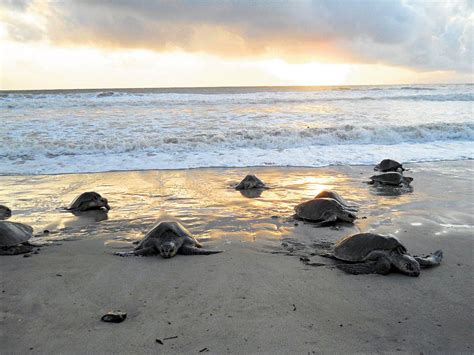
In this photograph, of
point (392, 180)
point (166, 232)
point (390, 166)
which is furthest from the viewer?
point (390, 166)

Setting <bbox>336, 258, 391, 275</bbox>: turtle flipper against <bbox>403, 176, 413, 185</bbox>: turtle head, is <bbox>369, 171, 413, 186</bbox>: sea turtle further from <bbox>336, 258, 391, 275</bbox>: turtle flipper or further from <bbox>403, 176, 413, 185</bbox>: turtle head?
<bbox>336, 258, 391, 275</bbox>: turtle flipper

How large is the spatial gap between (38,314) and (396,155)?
11.4 meters

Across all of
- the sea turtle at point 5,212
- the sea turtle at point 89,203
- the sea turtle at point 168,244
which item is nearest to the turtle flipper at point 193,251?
the sea turtle at point 168,244

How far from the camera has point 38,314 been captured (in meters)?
3.34

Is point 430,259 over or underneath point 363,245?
underneath

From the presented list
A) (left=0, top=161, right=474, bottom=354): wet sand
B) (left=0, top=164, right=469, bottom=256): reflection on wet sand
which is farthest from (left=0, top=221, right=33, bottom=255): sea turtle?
(left=0, top=164, right=469, bottom=256): reflection on wet sand

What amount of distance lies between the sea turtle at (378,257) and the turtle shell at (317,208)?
1.36 meters

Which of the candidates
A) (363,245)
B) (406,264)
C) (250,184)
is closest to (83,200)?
(250,184)

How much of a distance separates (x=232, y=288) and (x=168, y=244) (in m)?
1.15

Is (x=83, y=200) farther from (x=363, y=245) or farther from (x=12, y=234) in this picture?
(x=363, y=245)

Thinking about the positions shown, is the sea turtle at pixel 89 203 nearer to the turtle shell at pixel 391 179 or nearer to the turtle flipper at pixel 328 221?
the turtle flipper at pixel 328 221

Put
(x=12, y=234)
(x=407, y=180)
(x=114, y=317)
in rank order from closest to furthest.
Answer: (x=114, y=317)
(x=12, y=234)
(x=407, y=180)

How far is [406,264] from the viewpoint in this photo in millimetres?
4094

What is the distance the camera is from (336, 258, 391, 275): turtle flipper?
4.11m
